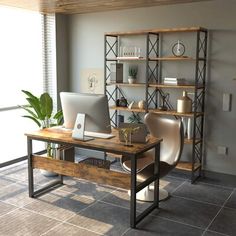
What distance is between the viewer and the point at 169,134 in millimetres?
3838

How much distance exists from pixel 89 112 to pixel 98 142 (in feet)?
1.00

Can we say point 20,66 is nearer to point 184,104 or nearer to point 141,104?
point 141,104

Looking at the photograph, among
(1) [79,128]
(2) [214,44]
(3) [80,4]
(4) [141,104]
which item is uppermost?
(3) [80,4]

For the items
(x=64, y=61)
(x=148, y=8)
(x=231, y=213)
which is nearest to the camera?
(x=231, y=213)

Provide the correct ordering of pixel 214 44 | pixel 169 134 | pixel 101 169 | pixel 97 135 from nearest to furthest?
1. pixel 101 169
2. pixel 97 135
3. pixel 169 134
4. pixel 214 44

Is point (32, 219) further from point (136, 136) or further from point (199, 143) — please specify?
point (199, 143)

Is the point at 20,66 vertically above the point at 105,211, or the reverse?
the point at 20,66

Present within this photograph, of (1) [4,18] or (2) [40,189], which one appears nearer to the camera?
(2) [40,189]

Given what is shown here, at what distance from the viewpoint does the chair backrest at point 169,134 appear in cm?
366

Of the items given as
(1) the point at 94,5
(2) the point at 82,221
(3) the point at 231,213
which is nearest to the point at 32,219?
(2) the point at 82,221

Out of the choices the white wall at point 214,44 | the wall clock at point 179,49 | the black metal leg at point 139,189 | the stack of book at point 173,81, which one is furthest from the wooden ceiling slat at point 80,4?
the black metal leg at point 139,189

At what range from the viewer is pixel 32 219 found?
3232 mm

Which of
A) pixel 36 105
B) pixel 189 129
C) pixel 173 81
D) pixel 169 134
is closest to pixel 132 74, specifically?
pixel 173 81

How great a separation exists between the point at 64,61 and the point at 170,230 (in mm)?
3435
